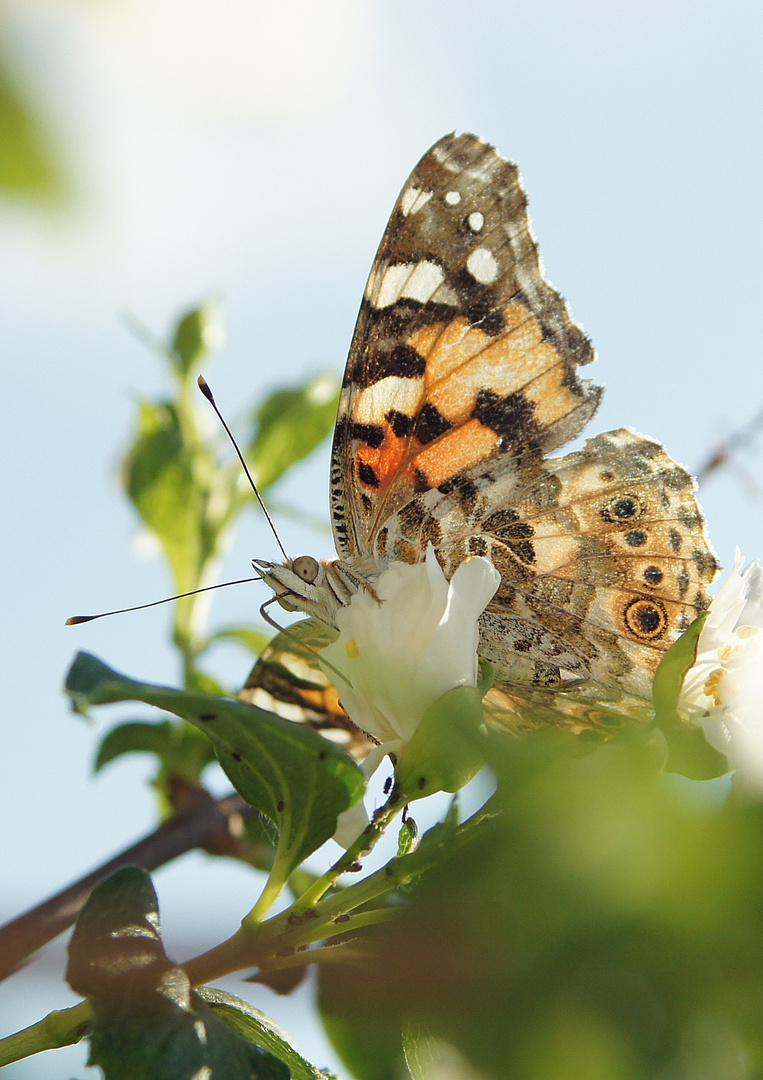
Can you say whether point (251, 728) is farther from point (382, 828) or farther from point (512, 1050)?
point (512, 1050)

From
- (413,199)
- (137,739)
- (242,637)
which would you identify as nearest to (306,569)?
(413,199)

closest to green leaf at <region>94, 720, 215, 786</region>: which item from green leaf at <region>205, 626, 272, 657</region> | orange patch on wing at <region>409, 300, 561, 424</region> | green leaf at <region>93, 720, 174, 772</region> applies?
green leaf at <region>93, 720, 174, 772</region>

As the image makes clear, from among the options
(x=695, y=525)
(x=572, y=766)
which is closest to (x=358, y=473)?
(x=695, y=525)

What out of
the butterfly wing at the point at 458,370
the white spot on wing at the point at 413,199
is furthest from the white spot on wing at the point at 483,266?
the white spot on wing at the point at 413,199

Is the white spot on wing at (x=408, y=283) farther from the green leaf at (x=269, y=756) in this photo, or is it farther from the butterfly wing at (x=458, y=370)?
the green leaf at (x=269, y=756)

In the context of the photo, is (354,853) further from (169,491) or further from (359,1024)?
(169,491)

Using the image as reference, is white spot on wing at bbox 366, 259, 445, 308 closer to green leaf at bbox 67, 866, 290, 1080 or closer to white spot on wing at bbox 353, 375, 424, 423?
white spot on wing at bbox 353, 375, 424, 423

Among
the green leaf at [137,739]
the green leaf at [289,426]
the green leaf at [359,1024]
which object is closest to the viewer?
the green leaf at [359,1024]
